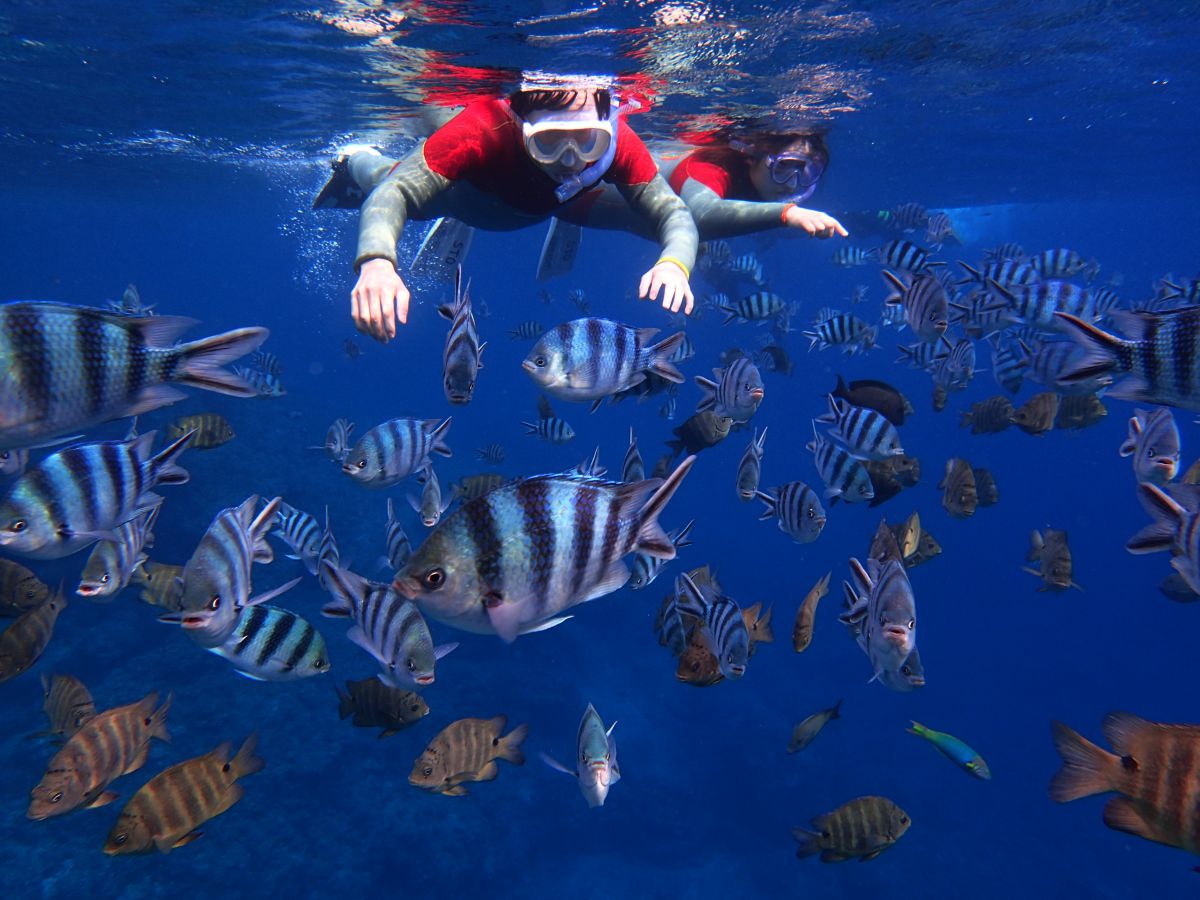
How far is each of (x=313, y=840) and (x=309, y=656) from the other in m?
7.98

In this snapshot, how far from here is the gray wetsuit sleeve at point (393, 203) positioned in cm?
419

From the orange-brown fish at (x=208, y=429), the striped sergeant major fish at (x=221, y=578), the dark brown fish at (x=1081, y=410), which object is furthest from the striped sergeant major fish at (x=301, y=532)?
the dark brown fish at (x=1081, y=410)

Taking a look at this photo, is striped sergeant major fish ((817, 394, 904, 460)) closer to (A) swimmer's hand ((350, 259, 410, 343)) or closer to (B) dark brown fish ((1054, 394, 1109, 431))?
(B) dark brown fish ((1054, 394, 1109, 431))

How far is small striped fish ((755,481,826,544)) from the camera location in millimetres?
5340

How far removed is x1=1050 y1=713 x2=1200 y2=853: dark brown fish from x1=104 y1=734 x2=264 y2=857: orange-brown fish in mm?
4348

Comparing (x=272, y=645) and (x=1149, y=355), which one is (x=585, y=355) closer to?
(x=272, y=645)

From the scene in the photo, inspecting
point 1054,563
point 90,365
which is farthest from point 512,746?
point 1054,563

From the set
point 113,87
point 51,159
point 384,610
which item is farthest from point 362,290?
point 51,159

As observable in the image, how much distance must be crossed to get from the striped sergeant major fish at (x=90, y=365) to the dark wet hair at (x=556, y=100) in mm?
3524

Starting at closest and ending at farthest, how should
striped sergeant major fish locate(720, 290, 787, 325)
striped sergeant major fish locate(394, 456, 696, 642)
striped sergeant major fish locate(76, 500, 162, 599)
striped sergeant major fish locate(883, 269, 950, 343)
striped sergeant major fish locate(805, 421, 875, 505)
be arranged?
1. striped sergeant major fish locate(394, 456, 696, 642)
2. striped sergeant major fish locate(76, 500, 162, 599)
3. striped sergeant major fish locate(805, 421, 875, 505)
4. striped sergeant major fish locate(883, 269, 950, 343)
5. striped sergeant major fish locate(720, 290, 787, 325)

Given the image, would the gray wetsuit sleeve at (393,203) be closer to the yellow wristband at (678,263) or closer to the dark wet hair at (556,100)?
the dark wet hair at (556,100)

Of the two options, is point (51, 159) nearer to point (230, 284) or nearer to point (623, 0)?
point (623, 0)

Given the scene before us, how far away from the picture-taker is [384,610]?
3.52 m

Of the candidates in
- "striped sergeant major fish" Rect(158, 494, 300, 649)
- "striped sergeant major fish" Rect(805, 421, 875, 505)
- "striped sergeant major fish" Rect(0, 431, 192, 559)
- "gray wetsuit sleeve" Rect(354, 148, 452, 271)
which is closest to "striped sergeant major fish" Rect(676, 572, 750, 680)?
"striped sergeant major fish" Rect(805, 421, 875, 505)
